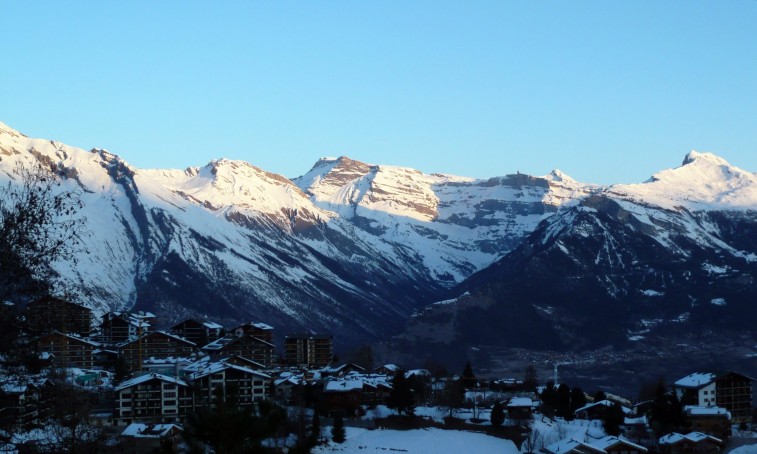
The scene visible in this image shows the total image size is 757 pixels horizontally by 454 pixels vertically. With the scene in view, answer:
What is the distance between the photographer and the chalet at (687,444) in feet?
258

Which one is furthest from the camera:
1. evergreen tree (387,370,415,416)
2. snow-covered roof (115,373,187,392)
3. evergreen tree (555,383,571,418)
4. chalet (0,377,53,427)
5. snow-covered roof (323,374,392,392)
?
evergreen tree (555,383,571,418)

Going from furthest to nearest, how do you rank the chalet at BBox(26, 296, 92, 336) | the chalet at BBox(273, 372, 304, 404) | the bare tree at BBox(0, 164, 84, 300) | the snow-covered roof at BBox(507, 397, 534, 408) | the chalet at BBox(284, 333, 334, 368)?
1. the chalet at BBox(284, 333, 334, 368)
2. the chalet at BBox(273, 372, 304, 404)
3. the snow-covered roof at BBox(507, 397, 534, 408)
4. the chalet at BBox(26, 296, 92, 336)
5. the bare tree at BBox(0, 164, 84, 300)

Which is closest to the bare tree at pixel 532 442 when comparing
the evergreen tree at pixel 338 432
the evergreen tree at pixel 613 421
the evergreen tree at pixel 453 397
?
the evergreen tree at pixel 613 421

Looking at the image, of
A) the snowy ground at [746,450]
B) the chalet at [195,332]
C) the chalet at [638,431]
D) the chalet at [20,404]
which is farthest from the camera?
the chalet at [195,332]

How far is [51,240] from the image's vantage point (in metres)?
21.9

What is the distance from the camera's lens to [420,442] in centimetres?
8175

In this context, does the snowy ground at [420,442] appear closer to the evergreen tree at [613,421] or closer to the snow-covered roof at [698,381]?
the evergreen tree at [613,421]

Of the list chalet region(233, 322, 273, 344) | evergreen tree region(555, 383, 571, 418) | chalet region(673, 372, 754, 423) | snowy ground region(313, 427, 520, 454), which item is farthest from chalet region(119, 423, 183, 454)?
chalet region(233, 322, 273, 344)

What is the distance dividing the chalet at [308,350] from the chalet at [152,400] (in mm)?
49448

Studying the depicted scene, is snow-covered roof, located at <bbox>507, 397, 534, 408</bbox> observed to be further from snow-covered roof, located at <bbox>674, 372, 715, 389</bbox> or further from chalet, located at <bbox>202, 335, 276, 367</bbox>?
chalet, located at <bbox>202, 335, 276, 367</bbox>

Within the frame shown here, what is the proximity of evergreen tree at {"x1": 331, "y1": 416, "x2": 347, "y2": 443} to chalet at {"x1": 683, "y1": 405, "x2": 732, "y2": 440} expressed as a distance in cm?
2614

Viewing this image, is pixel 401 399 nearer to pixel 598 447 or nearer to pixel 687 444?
pixel 598 447

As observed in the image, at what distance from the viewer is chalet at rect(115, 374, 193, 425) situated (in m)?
83.3

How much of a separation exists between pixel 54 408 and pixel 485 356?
557 feet
